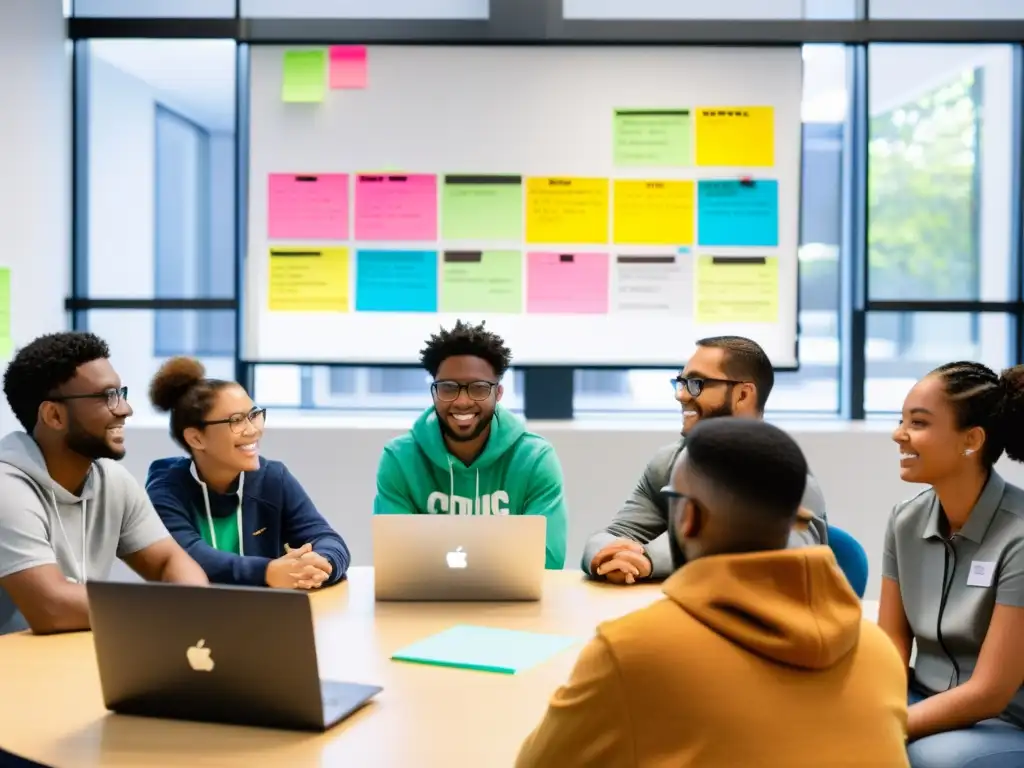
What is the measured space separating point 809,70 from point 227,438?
256 centimetres

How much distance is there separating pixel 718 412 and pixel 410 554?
1015 millimetres

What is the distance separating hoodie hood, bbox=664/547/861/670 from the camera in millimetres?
1030

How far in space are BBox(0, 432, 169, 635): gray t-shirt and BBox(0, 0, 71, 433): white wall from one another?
1.34m

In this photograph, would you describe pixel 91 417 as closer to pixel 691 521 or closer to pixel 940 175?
pixel 691 521

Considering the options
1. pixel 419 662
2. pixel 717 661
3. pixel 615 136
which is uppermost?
pixel 615 136

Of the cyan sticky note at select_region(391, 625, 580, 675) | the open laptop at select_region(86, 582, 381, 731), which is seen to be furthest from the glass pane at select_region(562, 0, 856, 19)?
the open laptop at select_region(86, 582, 381, 731)

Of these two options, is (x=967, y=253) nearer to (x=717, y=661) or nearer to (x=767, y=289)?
(x=767, y=289)

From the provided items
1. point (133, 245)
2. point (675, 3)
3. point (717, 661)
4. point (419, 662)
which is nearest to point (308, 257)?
point (133, 245)

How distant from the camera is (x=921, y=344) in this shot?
12.7 ft

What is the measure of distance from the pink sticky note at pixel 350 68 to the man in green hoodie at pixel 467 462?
4.71ft

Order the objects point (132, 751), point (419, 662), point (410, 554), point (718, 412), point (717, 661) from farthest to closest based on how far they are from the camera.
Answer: point (718, 412), point (410, 554), point (419, 662), point (132, 751), point (717, 661)

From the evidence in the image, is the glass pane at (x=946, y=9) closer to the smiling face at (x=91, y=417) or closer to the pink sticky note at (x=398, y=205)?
the pink sticky note at (x=398, y=205)

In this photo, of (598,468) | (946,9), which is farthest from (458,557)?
(946,9)

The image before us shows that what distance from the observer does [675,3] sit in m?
3.77
